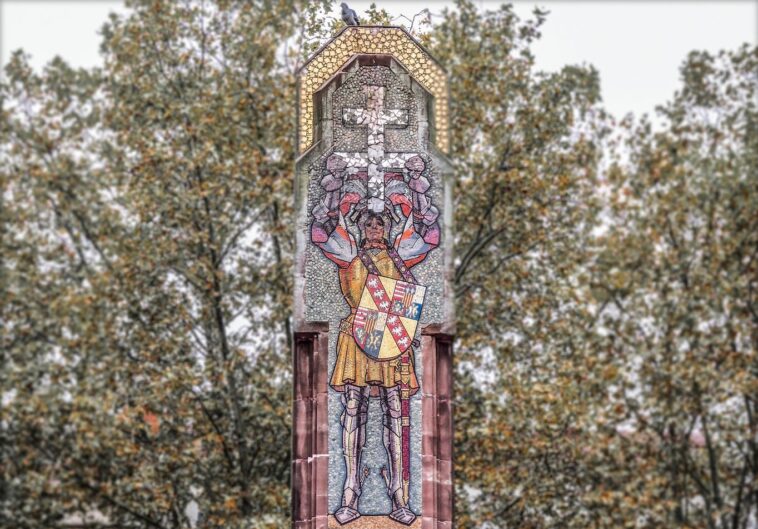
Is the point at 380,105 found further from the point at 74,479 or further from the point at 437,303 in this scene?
the point at 74,479

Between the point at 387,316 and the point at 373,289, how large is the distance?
26 centimetres

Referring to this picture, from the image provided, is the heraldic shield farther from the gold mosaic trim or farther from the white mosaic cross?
the gold mosaic trim

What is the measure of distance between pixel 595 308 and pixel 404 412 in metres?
10.2

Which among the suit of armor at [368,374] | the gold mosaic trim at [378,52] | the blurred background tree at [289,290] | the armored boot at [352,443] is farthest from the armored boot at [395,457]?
the blurred background tree at [289,290]

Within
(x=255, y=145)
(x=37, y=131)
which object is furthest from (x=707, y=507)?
(x=37, y=131)

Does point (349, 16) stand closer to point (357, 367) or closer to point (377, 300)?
point (377, 300)

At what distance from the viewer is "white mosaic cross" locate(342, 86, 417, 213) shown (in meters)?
11.9

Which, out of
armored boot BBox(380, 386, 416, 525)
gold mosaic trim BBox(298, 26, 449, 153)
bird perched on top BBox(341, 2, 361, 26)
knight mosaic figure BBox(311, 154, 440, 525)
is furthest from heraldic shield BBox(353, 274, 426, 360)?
bird perched on top BBox(341, 2, 361, 26)

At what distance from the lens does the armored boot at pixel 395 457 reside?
1122 cm

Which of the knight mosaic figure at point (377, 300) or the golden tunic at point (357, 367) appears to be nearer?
the knight mosaic figure at point (377, 300)

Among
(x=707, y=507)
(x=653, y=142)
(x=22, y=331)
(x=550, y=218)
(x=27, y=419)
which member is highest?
(x=653, y=142)

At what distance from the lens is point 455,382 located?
1928cm

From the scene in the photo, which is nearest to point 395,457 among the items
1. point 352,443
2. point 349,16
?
point 352,443

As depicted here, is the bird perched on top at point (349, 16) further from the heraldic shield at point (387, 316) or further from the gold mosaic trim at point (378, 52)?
the heraldic shield at point (387, 316)
